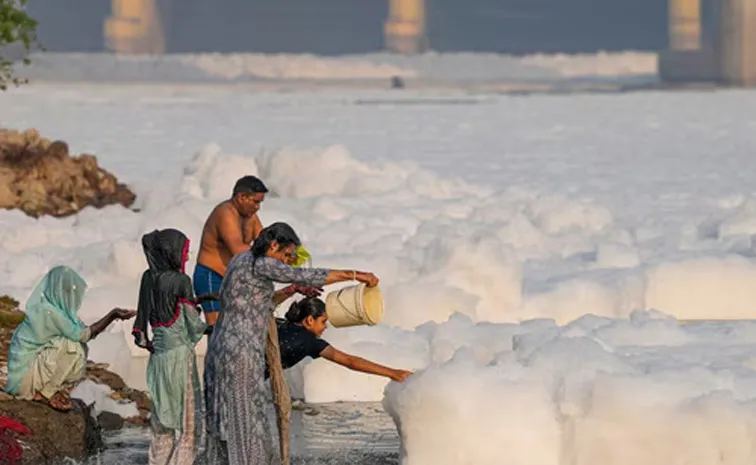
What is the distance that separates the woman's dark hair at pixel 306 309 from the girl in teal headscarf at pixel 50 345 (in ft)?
2.50

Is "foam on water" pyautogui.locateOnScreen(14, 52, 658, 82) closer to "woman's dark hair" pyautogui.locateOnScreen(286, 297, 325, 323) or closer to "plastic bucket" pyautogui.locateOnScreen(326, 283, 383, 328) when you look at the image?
"woman's dark hair" pyautogui.locateOnScreen(286, 297, 325, 323)

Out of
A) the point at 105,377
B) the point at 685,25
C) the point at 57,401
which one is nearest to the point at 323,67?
the point at 685,25

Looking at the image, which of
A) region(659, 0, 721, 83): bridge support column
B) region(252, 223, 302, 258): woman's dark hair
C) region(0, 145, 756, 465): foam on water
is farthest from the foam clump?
region(659, 0, 721, 83): bridge support column

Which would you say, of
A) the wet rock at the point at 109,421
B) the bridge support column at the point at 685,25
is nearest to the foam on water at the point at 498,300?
the wet rock at the point at 109,421

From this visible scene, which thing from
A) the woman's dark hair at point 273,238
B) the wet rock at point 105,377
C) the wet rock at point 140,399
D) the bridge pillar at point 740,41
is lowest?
the wet rock at point 140,399

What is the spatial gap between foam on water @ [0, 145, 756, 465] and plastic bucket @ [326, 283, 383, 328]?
1.96 ft

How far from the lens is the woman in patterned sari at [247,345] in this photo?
6320 millimetres

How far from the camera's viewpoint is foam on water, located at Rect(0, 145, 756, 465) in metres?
6.89

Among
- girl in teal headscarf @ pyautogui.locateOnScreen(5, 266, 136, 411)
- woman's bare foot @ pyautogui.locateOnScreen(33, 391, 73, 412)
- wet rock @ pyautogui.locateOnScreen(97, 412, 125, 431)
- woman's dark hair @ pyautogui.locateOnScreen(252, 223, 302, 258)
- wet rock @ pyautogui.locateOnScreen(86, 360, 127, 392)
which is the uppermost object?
woman's dark hair @ pyautogui.locateOnScreen(252, 223, 302, 258)

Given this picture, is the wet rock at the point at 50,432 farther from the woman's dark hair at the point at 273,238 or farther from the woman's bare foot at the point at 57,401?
the woman's dark hair at the point at 273,238

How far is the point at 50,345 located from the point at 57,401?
0.30 meters

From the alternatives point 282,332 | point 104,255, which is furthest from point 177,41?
point 282,332

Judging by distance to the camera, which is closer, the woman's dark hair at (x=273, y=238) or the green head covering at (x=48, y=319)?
the woman's dark hair at (x=273, y=238)

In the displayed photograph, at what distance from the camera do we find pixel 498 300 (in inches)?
418
